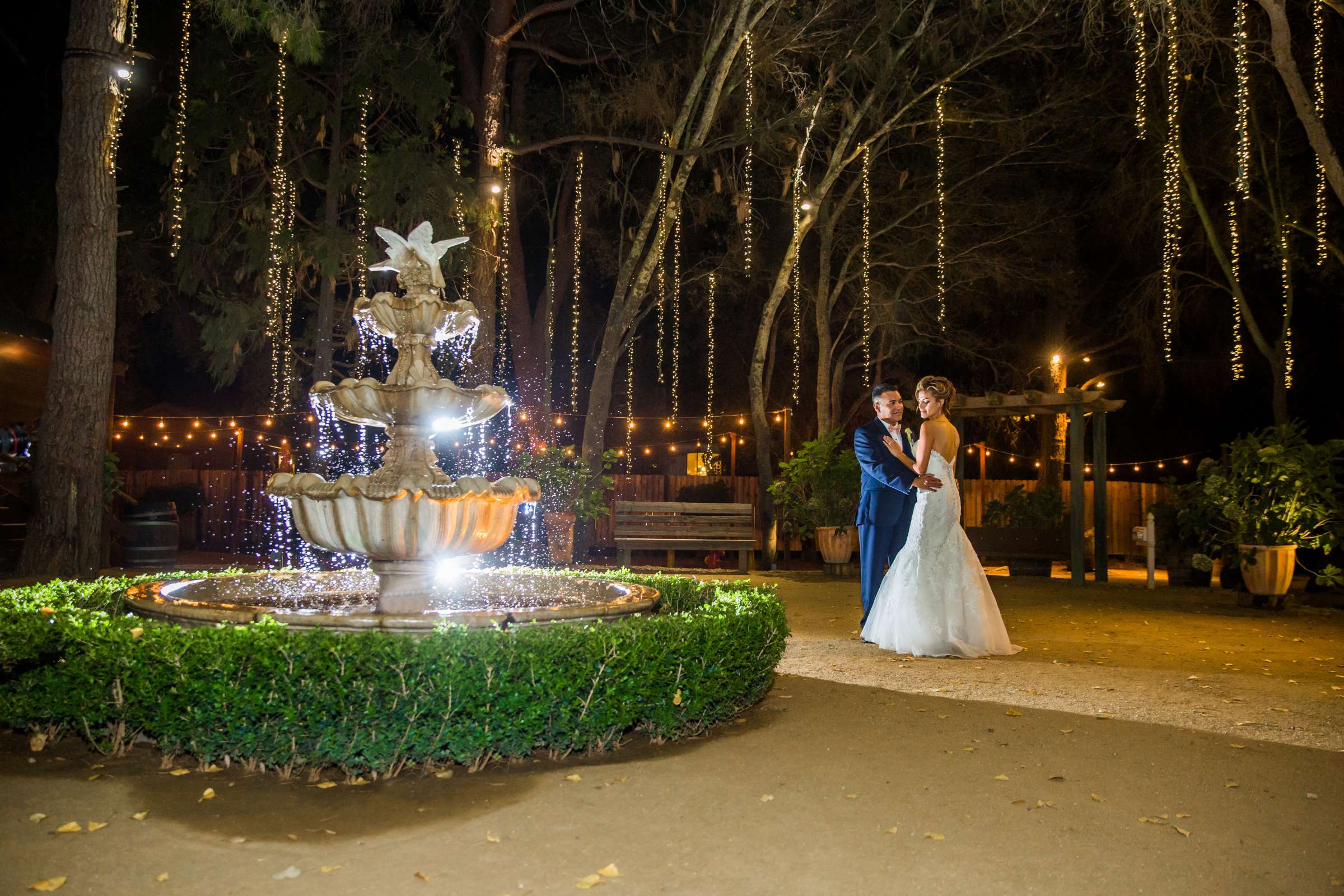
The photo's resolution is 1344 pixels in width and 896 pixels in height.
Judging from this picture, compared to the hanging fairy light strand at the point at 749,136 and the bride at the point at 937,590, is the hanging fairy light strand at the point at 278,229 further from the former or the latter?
the bride at the point at 937,590

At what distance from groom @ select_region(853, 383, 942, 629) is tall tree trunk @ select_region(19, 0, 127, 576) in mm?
8981

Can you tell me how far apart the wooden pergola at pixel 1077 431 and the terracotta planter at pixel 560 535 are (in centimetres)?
524

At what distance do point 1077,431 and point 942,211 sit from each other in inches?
307

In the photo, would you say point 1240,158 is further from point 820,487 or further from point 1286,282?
point 820,487

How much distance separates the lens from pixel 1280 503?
11.7 meters

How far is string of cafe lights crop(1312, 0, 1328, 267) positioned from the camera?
40.7ft

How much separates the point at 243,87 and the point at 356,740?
14.3 metres

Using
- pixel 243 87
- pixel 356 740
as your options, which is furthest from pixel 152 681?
pixel 243 87

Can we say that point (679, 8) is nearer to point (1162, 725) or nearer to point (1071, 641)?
point (1071, 641)

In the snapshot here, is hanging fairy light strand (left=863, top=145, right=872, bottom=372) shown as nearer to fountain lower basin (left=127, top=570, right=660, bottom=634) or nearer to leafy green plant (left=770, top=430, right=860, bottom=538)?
leafy green plant (left=770, top=430, right=860, bottom=538)

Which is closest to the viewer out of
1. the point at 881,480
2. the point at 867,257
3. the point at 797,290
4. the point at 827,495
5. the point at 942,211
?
the point at 881,480

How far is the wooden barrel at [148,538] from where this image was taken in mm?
14156

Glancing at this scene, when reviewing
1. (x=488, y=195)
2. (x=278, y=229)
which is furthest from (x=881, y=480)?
(x=278, y=229)

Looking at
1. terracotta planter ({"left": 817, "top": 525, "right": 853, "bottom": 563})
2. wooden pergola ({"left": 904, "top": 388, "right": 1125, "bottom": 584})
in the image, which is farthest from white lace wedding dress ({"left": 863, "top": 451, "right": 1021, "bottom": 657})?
terracotta planter ({"left": 817, "top": 525, "right": 853, "bottom": 563})
